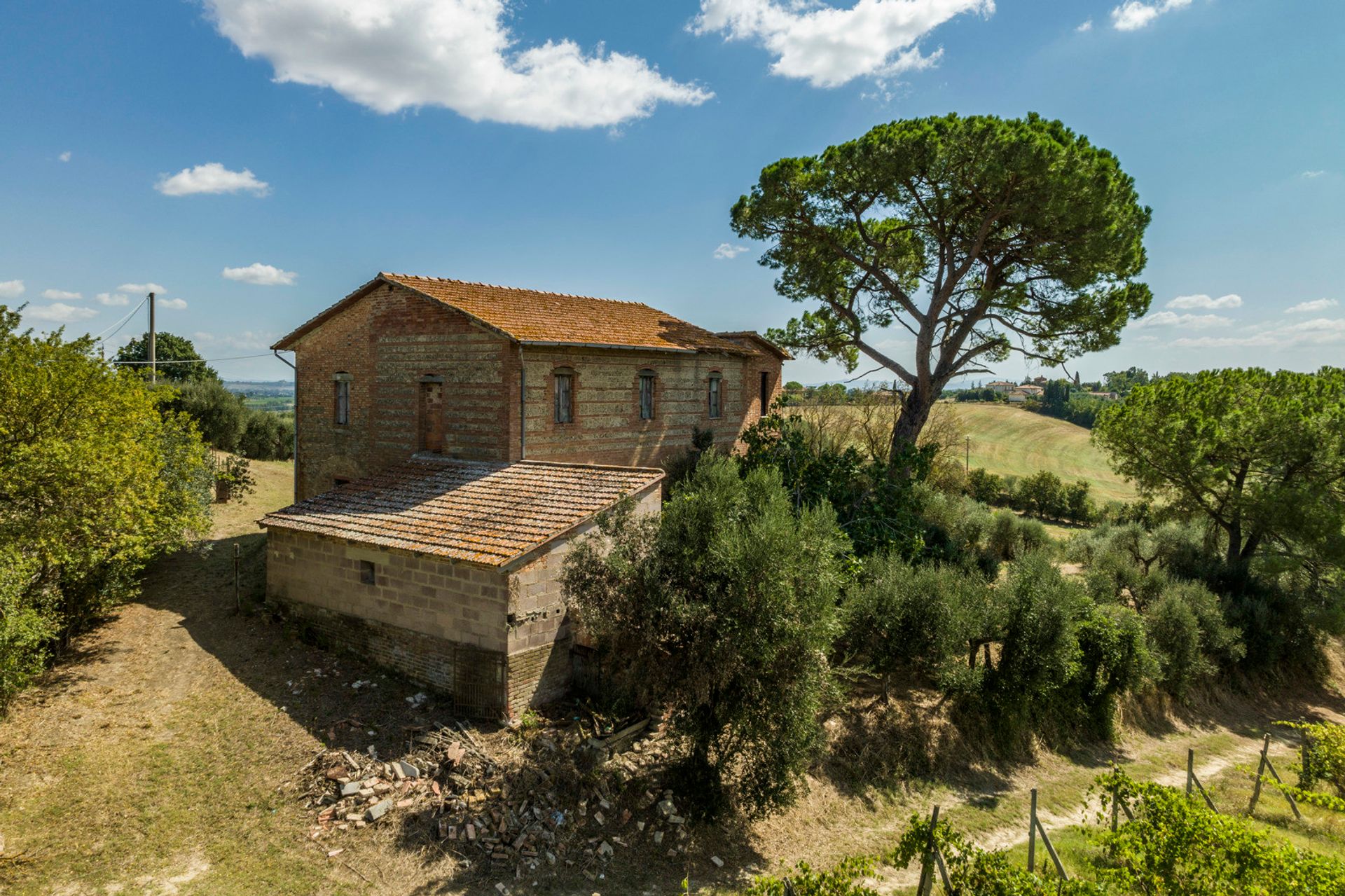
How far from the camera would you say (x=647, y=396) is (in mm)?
20312

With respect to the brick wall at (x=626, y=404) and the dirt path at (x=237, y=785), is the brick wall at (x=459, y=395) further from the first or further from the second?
the dirt path at (x=237, y=785)

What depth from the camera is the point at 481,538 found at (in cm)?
1247

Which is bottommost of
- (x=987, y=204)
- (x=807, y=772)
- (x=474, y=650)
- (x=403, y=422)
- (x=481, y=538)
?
(x=807, y=772)

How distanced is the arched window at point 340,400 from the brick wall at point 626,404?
23.1ft

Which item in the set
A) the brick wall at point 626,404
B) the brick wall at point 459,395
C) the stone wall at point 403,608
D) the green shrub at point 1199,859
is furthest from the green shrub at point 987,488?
the stone wall at point 403,608

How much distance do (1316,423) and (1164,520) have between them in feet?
29.8

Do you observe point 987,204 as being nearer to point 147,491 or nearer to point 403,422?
point 403,422

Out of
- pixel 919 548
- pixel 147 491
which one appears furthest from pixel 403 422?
pixel 919 548

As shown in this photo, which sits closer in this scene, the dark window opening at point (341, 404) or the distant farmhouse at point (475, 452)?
the distant farmhouse at point (475, 452)

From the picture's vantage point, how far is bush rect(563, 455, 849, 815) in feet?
31.8

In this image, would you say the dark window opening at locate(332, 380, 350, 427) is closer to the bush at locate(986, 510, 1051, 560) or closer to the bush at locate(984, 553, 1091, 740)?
the bush at locate(984, 553, 1091, 740)

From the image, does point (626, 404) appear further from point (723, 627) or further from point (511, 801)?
point (511, 801)

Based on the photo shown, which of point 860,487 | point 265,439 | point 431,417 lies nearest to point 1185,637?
point 860,487

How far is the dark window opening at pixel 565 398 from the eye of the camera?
58.3ft
